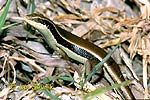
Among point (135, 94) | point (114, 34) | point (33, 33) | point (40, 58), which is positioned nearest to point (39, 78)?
point (40, 58)

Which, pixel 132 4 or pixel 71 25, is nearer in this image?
pixel 71 25

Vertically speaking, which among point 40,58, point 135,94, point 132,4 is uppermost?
point 132,4

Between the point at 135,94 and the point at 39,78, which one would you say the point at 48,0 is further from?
the point at 135,94

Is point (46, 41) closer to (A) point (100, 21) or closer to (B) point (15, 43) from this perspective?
(B) point (15, 43)

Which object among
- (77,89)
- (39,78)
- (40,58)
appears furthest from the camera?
(40,58)

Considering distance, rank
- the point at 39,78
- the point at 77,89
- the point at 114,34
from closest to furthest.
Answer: the point at 77,89 → the point at 39,78 → the point at 114,34

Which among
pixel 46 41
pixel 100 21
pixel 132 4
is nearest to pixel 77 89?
pixel 46 41

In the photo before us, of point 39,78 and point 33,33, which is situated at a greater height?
point 33,33
